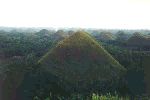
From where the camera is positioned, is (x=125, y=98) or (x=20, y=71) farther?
(x=20, y=71)

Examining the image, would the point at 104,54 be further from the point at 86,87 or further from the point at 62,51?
the point at 86,87

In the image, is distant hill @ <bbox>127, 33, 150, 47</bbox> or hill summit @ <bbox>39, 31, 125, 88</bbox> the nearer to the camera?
hill summit @ <bbox>39, 31, 125, 88</bbox>

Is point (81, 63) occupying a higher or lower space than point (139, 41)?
higher

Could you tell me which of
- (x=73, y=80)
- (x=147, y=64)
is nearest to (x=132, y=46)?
(x=147, y=64)

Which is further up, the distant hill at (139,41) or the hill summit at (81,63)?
the hill summit at (81,63)

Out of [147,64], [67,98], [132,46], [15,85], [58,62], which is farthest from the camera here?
[132,46]

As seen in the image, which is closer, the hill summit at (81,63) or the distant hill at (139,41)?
the hill summit at (81,63)

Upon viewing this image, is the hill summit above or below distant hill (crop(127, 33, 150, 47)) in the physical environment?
above

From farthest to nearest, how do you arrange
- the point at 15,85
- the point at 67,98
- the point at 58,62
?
the point at 58,62 → the point at 15,85 → the point at 67,98
